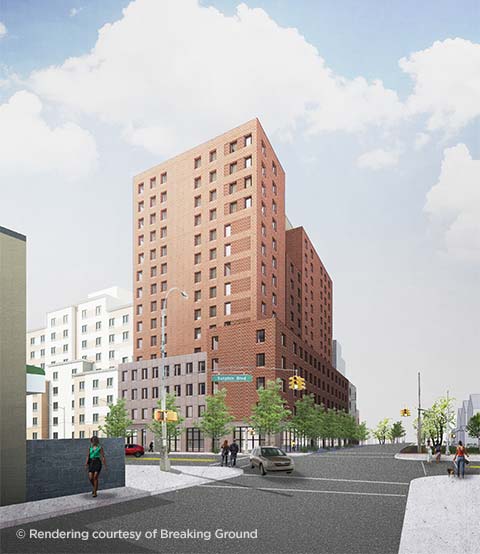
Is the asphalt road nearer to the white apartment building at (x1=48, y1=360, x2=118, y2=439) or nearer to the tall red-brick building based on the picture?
the tall red-brick building

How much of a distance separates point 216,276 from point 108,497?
63374 millimetres

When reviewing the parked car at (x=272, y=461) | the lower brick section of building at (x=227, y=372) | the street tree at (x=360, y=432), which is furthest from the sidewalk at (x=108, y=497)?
the street tree at (x=360, y=432)

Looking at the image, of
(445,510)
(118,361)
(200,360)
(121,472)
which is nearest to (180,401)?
(200,360)

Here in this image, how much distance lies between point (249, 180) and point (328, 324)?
60.8 m

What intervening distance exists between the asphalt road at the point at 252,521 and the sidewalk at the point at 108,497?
1.68ft

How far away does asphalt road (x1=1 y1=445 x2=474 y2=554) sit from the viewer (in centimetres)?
1285

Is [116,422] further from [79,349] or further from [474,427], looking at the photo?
[474,427]

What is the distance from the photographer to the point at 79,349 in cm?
11738

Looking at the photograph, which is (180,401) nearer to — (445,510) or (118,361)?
(118,361)

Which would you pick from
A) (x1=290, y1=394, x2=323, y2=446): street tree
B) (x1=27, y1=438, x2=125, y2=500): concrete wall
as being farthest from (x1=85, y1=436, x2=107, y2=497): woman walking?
(x1=290, y1=394, x2=323, y2=446): street tree

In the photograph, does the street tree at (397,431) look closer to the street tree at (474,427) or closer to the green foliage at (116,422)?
the street tree at (474,427)

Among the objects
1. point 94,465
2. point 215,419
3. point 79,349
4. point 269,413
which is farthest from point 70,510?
point 79,349

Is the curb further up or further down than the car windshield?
further up

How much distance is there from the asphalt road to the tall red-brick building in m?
51.4
